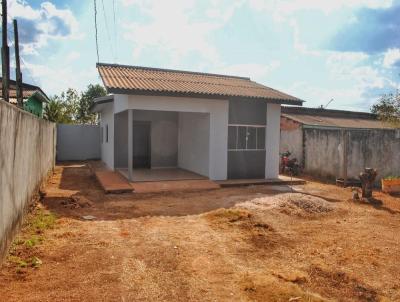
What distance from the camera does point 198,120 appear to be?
1298cm

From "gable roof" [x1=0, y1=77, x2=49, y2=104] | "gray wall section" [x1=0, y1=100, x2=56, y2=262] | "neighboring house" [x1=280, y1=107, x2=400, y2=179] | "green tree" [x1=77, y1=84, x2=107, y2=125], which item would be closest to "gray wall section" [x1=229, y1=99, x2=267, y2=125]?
"neighboring house" [x1=280, y1=107, x2=400, y2=179]

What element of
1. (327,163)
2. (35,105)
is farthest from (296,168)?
(35,105)

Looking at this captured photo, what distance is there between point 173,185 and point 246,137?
336 centimetres

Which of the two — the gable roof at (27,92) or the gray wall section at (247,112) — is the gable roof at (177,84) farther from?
the gable roof at (27,92)

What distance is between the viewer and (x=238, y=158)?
12211 millimetres

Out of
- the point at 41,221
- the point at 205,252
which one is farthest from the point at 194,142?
the point at 205,252

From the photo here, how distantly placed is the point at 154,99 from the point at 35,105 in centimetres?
1173

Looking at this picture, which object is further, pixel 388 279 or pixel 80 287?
pixel 388 279

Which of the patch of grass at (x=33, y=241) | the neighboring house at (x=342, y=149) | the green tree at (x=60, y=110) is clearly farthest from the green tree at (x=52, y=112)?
the patch of grass at (x=33, y=241)

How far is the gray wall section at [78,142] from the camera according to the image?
20.5 metres

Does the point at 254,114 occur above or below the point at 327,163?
above

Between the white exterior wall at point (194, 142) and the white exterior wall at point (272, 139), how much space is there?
2.28m

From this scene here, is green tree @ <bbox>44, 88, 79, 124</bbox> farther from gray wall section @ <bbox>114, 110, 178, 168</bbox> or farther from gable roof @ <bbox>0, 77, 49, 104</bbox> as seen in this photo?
gray wall section @ <bbox>114, 110, 178, 168</bbox>

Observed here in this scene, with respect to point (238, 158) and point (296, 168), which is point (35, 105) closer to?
point (238, 158)
